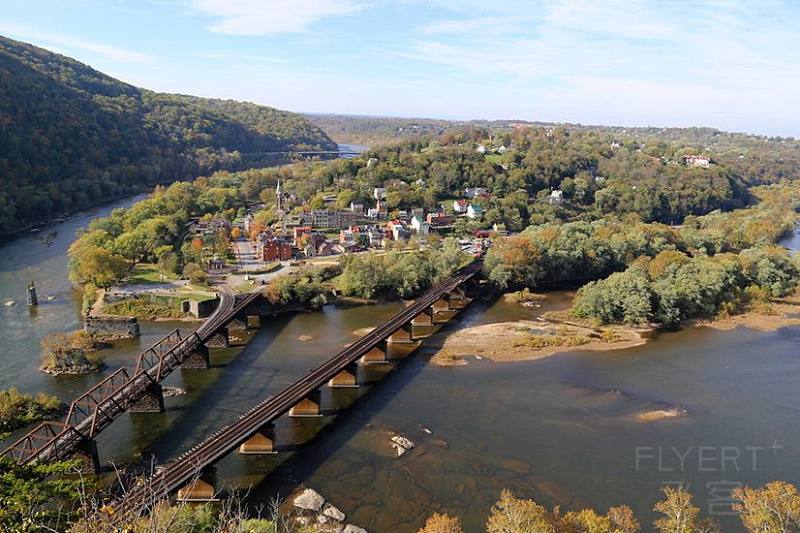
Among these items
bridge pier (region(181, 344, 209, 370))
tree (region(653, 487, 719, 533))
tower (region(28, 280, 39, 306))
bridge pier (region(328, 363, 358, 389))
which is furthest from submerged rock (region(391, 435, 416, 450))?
tower (region(28, 280, 39, 306))

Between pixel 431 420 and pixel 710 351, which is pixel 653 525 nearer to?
pixel 431 420

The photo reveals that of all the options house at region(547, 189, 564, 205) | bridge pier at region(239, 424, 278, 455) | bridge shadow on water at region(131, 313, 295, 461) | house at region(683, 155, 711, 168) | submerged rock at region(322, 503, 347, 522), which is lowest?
bridge shadow on water at region(131, 313, 295, 461)

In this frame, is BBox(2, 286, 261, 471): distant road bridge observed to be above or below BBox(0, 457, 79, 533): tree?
below

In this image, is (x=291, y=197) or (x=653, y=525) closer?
(x=653, y=525)

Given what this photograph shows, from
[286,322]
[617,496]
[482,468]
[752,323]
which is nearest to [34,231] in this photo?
[286,322]

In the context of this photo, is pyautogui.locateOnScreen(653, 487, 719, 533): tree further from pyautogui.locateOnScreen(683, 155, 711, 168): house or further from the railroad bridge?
pyautogui.locateOnScreen(683, 155, 711, 168): house

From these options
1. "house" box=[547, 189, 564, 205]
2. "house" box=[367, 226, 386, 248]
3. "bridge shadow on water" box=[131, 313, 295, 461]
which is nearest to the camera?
"bridge shadow on water" box=[131, 313, 295, 461]

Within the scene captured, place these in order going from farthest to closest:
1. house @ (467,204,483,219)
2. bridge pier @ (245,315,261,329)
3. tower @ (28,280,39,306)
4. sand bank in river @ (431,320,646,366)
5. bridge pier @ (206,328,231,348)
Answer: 1. house @ (467,204,483,219)
2. tower @ (28,280,39,306)
3. bridge pier @ (245,315,261,329)
4. bridge pier @ (206,328,231,348)
5. sand bank in river @ (431,320,646,366)
